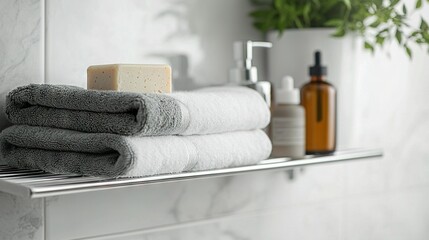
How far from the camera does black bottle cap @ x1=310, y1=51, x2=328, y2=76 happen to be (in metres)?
1.16

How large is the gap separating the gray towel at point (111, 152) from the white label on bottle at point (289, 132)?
0.55ft

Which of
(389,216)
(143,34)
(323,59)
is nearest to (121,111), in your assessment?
(143,34)

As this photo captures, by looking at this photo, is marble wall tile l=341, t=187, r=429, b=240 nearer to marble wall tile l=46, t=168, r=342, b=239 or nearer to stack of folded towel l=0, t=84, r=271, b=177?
marble wall tile l=46, t=168, r=342, b=239

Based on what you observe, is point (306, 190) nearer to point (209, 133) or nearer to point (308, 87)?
point (308, 87)

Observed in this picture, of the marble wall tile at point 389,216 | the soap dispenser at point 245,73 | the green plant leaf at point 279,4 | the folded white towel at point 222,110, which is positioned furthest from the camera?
the marble wall tile at point 389,216

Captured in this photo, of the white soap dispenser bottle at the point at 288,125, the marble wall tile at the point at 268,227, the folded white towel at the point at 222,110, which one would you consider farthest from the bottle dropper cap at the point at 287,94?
the marble wall tile at the point at 268,227

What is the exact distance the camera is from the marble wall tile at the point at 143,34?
3.20 feet

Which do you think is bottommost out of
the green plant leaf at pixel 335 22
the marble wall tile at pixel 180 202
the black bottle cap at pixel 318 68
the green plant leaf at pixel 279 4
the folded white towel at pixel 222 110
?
the marble wall tile at pixel 180 202

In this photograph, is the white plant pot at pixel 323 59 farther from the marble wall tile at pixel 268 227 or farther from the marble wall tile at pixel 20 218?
the marble wall tile at pixel 20 218

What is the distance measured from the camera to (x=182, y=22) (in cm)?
113

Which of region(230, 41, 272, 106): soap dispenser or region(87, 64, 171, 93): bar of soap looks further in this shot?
region(230, 41, 272, 106): soap dispenser

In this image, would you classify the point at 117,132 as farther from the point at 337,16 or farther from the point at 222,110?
the point at 337,16

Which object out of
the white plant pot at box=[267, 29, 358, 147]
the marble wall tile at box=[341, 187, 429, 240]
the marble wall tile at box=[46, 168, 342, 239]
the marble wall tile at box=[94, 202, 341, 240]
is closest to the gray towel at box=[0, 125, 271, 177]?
the marble wall tile at box=[46, 168, 342, 239]

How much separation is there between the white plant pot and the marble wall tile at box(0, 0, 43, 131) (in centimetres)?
46
